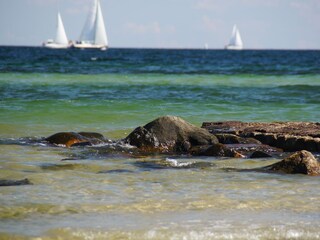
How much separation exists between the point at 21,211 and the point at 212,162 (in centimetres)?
422

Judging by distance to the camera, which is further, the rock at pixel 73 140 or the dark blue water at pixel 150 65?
the dark blue water at pixel 150 65

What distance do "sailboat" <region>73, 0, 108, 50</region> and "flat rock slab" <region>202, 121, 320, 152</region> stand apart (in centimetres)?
11851

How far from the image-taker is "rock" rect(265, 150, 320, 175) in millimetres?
10672

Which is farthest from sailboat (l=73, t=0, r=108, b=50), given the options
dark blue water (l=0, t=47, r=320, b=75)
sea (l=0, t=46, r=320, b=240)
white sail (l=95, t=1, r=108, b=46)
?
sea (l=0, t=46, r=320, b=240)

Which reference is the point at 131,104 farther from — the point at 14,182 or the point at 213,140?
the point at 14,182

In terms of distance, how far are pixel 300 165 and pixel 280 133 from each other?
2.77m

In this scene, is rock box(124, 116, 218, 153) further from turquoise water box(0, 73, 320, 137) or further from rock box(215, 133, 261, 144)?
turquoise water box(0, 73, 320, 137)

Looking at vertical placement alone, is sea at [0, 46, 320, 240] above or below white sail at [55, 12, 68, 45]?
below

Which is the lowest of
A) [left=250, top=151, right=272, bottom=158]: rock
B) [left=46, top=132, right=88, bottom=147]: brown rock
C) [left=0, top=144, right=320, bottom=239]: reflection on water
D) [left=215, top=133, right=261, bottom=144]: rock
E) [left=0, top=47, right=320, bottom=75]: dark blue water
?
[left=0, top=144, right=320, bottom=239]: reflection on water

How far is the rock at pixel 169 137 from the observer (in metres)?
13.1

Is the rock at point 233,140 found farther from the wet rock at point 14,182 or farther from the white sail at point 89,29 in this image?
the white sail at point 89,29

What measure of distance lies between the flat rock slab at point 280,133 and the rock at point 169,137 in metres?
0.87

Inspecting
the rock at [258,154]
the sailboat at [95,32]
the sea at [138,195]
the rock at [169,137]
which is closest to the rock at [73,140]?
the sea at [138,195]

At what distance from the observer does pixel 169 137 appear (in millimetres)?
13234
